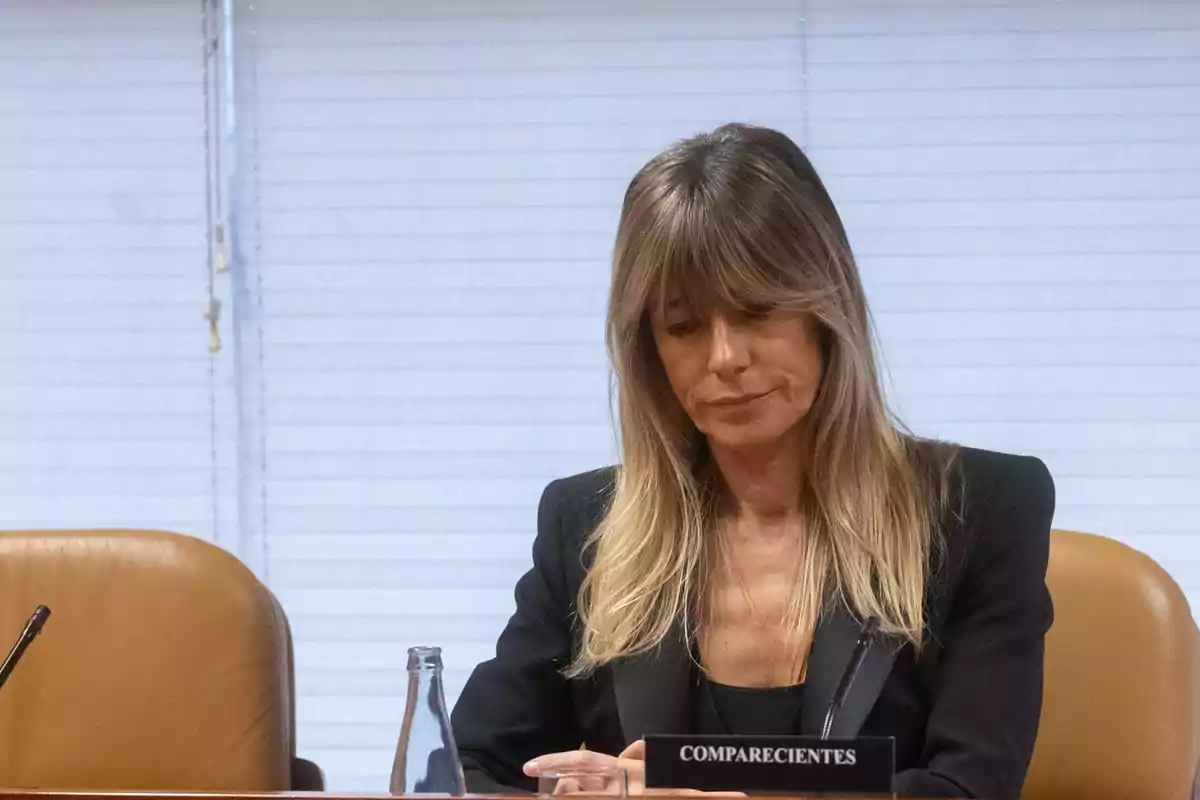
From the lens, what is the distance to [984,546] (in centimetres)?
142

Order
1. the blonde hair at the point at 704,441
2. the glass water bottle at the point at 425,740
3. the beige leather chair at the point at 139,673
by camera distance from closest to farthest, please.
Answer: the glass water bottle at the point at 425,740
the blonde hair at the point at 704,441
the beige leather chair at the point at 139,673

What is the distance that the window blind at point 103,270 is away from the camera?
2518 millimetres

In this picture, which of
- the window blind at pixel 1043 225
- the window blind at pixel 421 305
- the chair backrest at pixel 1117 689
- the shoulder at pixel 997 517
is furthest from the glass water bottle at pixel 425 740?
the window blind at pixel 1043 225

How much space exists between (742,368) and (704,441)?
0.23 metres

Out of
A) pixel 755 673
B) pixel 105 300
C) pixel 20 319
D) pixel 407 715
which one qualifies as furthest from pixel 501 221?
pixel 407 715

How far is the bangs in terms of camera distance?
4.42 feet

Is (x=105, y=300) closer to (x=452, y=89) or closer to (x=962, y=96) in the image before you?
(x=452, y=89)

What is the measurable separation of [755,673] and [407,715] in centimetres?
44

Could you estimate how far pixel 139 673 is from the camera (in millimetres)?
1642

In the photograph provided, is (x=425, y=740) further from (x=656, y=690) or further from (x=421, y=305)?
(x=421, y=305)

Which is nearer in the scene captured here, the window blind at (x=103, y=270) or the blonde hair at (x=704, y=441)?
the blonde hair at (x=704, y=441)

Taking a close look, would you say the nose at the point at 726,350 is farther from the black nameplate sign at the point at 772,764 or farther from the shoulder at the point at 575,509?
the black nameplate sign at the point at 772,764

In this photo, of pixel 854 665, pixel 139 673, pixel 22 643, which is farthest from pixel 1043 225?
pixel 22 643

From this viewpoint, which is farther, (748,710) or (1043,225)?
(1043,225)
